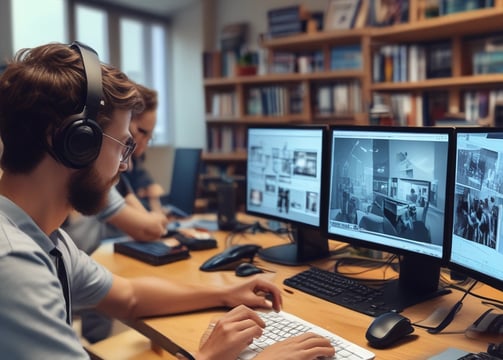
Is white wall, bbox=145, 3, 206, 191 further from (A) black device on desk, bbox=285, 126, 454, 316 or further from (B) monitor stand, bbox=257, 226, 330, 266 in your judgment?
(A) black device on desk, bbox=285, 126, 454, 316

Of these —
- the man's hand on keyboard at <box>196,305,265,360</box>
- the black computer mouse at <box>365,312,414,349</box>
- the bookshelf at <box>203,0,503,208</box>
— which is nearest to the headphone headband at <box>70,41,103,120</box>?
the man's hand on keyboard at <box>196,305,265,360</box>

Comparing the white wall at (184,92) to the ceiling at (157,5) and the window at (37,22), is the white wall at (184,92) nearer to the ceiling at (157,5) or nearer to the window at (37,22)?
the ceiling at (157,5)

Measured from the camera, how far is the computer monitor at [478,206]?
94 cm

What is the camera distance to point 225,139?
4.71 metres

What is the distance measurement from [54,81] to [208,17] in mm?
4448

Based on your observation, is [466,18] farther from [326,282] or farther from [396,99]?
[326,282]

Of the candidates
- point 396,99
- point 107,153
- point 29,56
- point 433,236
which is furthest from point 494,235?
point 396,99

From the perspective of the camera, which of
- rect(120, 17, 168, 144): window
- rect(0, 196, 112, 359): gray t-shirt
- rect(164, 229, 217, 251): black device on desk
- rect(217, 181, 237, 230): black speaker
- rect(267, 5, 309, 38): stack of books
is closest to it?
rect(0, 196, 112, 359): gray t-shirt

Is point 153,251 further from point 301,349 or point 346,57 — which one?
point 346,57

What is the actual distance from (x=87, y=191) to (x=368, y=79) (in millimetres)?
2997

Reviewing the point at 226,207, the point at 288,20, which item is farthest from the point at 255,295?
the point at 288,20

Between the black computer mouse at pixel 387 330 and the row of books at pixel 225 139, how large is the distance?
360 centimetres

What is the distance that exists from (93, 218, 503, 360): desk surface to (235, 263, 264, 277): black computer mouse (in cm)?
3

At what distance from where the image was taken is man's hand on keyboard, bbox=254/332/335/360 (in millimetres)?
892
